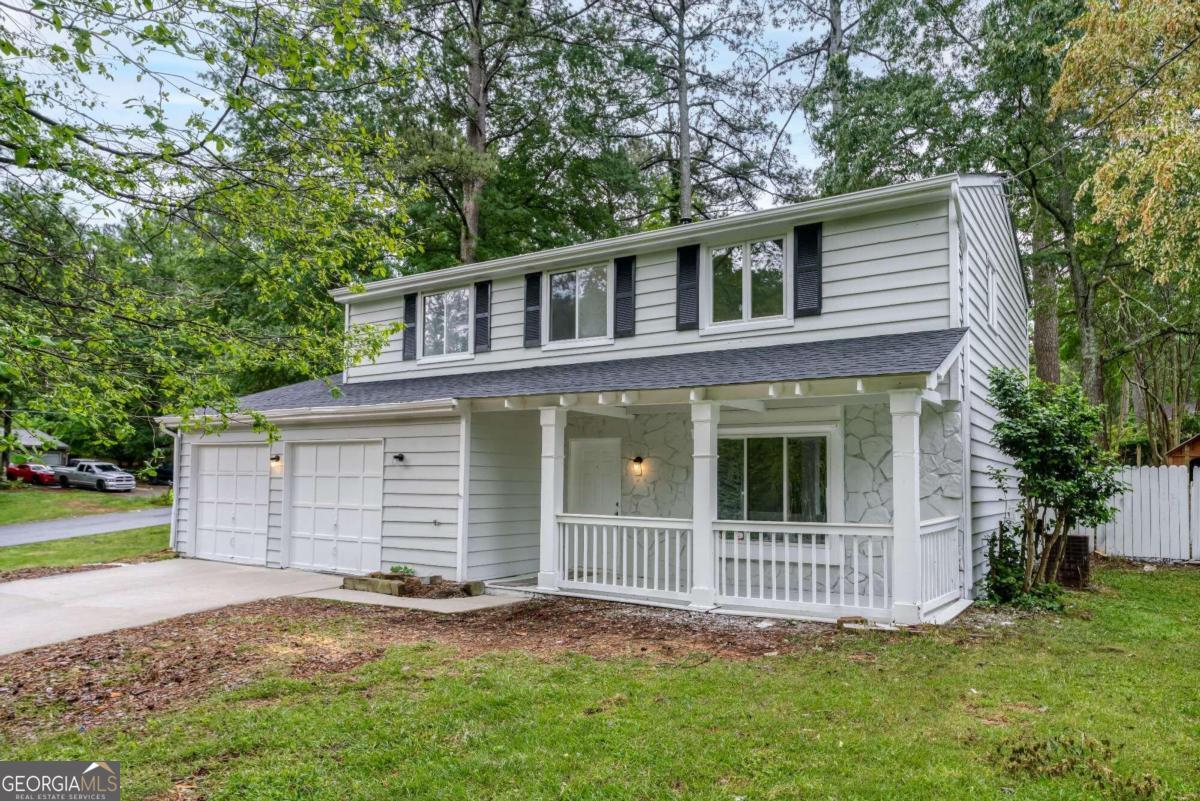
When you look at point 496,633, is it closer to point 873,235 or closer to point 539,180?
point 873,235

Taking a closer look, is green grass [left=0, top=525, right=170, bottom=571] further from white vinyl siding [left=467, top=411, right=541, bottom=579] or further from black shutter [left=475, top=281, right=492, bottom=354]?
black shutter [left=475, top=281, right=492, bottom=354]

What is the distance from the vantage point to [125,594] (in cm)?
947

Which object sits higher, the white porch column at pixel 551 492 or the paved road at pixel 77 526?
the white porch column at pixel 551 492

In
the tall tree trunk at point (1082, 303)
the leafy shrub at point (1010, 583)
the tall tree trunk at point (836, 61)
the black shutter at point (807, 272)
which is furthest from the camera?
the tall tree trunk at point (836, 61)

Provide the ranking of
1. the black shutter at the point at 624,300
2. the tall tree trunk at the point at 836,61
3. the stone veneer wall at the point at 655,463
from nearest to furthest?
the stone veneer wall at the point at 655,463 → the black shutter at the point at 624,300 → the tall tree trunk at the point at 836,61


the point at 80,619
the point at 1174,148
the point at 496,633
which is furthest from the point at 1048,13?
the point at 80,619

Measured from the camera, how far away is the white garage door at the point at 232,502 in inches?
480

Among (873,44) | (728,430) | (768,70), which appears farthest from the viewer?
(768,70)

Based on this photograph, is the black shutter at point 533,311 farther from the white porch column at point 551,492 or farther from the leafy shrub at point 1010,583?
the leafy shrub at point 1010,583

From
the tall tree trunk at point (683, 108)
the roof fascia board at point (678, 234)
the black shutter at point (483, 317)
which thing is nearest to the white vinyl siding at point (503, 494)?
the black shutter at point (483, 317)

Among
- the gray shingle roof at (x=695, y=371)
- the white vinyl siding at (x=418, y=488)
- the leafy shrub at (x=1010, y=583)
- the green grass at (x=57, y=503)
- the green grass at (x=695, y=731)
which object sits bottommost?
the green grass at (x=57, y=503)

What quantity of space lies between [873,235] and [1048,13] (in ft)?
27.9

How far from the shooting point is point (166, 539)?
1636 cm

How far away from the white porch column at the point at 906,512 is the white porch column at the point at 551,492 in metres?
4.04
